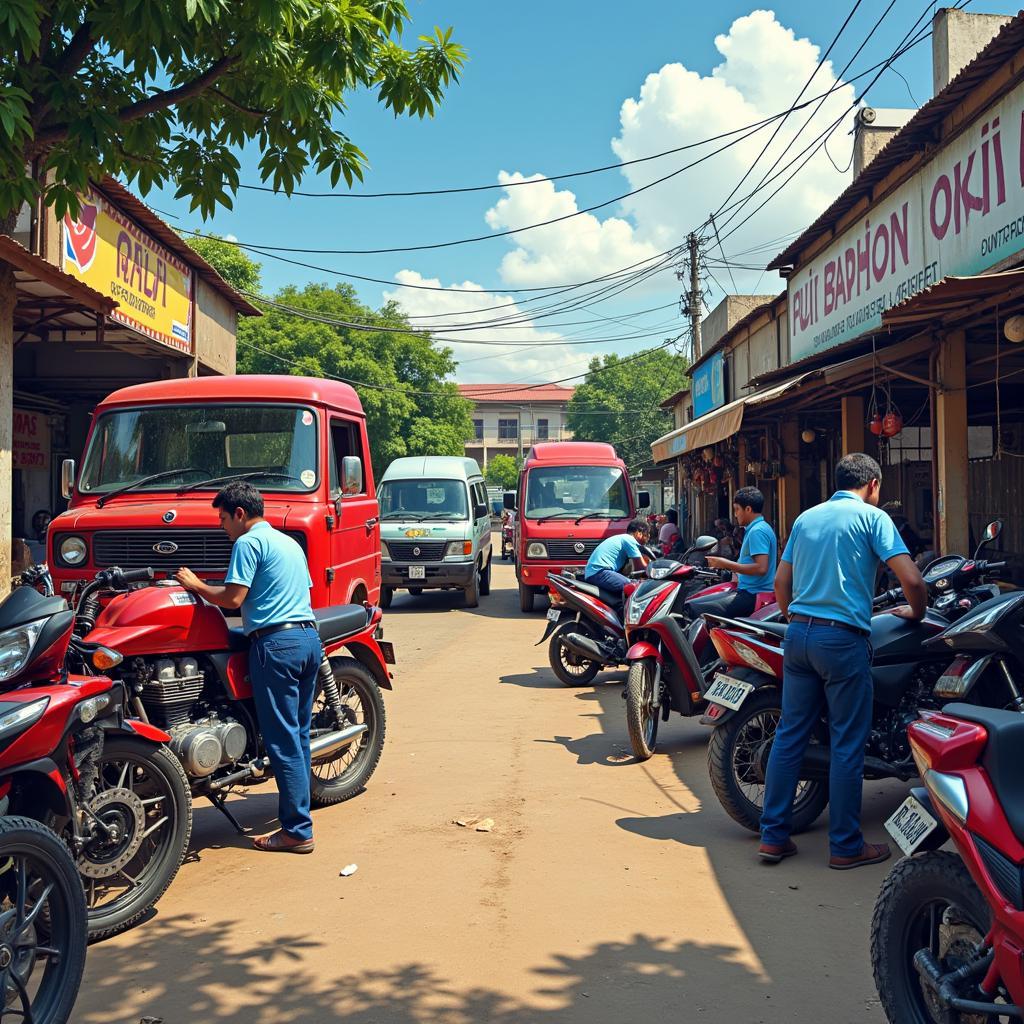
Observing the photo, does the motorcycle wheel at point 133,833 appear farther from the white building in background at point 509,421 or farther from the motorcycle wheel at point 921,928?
the white building in background at point 509,421

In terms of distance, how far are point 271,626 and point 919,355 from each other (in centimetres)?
741

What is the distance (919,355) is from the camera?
967cm

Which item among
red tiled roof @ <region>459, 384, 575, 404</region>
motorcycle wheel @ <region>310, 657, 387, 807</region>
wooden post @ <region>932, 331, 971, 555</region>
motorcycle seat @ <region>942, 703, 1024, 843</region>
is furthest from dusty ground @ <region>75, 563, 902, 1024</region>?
red tiled roof @ <region>459, 384, 575, 404</region>

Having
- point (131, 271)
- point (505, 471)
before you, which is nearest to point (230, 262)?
point (131, 271)

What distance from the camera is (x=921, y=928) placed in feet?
9.50

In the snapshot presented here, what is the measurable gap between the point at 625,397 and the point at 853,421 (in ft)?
177

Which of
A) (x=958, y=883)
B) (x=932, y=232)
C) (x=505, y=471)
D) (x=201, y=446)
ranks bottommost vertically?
(x=958, y=883)

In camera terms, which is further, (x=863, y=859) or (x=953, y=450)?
(x=953, y=450)

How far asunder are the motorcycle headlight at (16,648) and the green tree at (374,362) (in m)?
36.1

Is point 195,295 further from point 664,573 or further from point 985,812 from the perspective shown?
point 985,812

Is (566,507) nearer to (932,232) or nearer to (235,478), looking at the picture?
(932,232)

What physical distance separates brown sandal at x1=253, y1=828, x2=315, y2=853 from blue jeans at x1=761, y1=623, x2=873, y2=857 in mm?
2204

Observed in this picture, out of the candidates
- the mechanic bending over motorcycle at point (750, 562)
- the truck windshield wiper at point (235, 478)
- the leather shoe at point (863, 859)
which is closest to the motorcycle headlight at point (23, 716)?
the truck windshield wiper at point (235, 478)

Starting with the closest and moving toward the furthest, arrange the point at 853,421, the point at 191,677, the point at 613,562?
the point at 191,677 < the point at 613,562 < the point at 853,421
